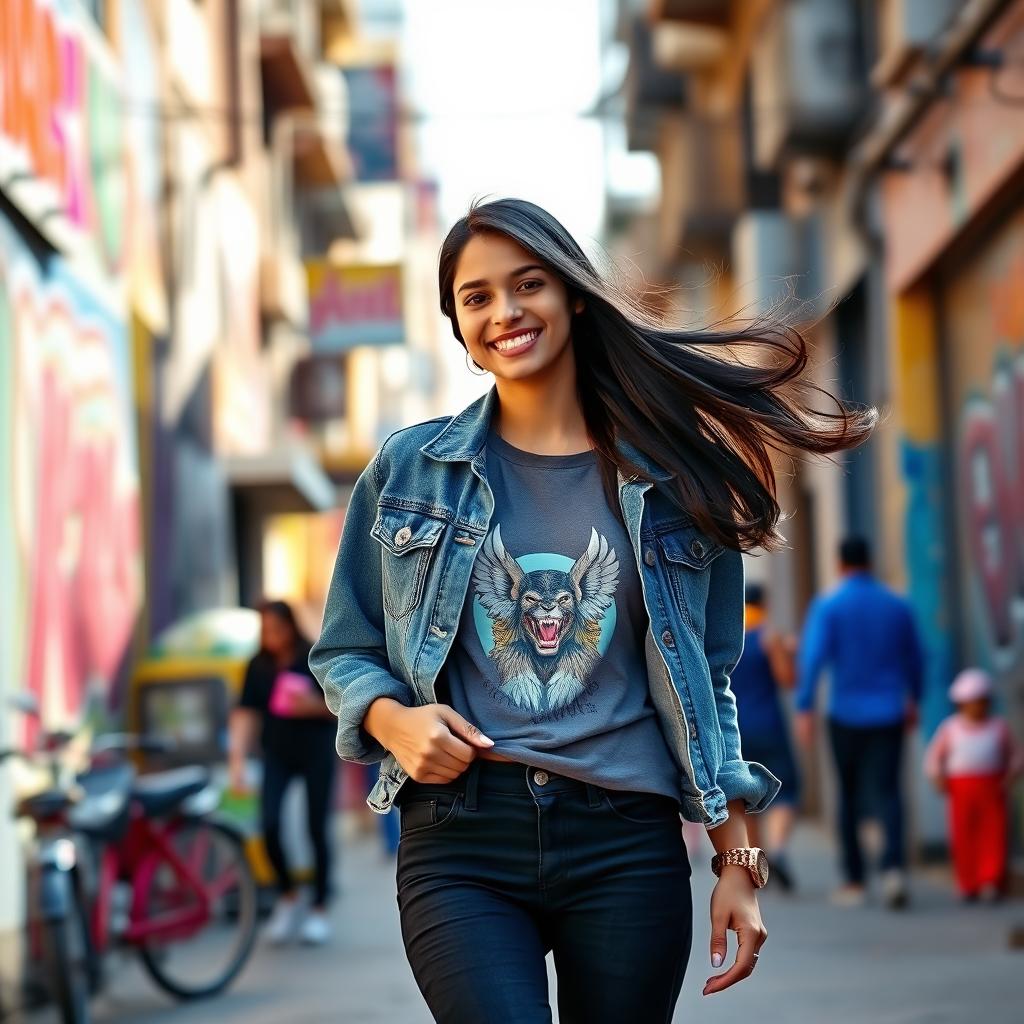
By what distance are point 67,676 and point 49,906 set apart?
4.22 metres

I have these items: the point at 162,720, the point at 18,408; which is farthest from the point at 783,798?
the point at 18,408

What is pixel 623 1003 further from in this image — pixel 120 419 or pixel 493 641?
pixel 120 419

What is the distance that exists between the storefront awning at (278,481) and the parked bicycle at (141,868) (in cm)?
1052

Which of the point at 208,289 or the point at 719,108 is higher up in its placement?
the point at 719,108

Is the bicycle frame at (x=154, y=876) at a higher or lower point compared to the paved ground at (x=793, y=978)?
higher

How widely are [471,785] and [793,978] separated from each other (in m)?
5.36

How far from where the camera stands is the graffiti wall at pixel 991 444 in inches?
452

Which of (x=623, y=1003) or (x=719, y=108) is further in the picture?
(x=719, y=108)

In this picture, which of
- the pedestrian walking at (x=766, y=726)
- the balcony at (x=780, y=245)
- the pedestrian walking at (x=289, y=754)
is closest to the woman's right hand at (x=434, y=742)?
the pedestrian walking at (x=289, y=754)

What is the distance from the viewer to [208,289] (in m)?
18.6

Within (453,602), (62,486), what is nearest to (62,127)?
(62,486)

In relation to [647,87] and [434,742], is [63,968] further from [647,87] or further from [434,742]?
[647,87]

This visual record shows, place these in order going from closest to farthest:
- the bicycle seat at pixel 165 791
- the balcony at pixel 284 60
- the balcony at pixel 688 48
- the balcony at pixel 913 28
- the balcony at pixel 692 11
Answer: the bicycle seat at pixel 165 791
the balcony at pixel 913 28
the balcony at pixel 692 11
the balcony at pixel 688 48
the balcony at pixel 284 60

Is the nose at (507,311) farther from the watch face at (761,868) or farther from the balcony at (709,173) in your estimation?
the balcony at (709,173)
